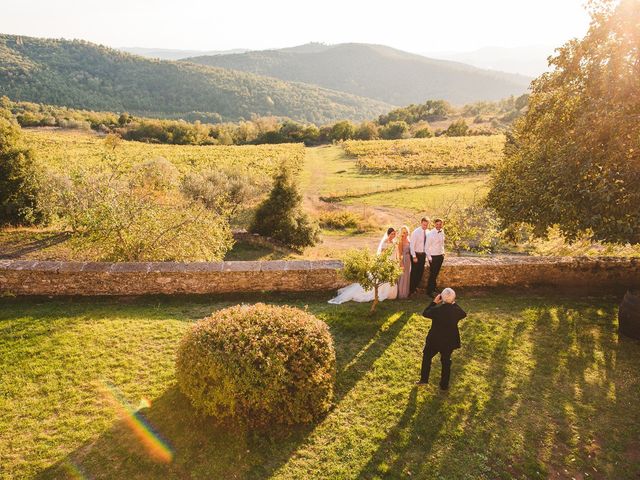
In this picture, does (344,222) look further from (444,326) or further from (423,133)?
(423,133)

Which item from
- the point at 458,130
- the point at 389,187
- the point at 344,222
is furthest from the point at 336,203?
the point at 458,130

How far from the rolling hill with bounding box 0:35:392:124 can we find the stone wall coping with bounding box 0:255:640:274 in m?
153

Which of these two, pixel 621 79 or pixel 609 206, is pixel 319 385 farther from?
pixel 621 79

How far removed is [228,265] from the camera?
38.3ft

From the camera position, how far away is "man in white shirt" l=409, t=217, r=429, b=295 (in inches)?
440

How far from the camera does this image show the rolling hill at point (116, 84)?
142938 mm

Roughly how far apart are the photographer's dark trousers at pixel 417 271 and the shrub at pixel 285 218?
17534 millimetres

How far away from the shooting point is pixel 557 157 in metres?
11.0

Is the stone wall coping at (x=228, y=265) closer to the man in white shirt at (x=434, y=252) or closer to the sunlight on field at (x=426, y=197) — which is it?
the man in white shirt at (x=434, y=252)

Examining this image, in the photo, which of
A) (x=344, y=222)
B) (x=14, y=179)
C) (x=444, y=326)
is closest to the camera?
(x=444, y=326)

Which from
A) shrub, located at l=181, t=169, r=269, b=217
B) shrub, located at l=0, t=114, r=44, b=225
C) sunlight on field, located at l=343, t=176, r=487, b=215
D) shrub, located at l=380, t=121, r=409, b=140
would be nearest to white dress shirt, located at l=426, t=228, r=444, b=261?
shrub, located at l=0, t=114, r=44, b=225

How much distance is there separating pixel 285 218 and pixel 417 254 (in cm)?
1794

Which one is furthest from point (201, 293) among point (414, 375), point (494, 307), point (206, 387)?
point (494, 307)

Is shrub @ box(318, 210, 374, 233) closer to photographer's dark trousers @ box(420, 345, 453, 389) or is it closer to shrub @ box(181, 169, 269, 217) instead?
shrub @ box(181, 169, 269, 217)
